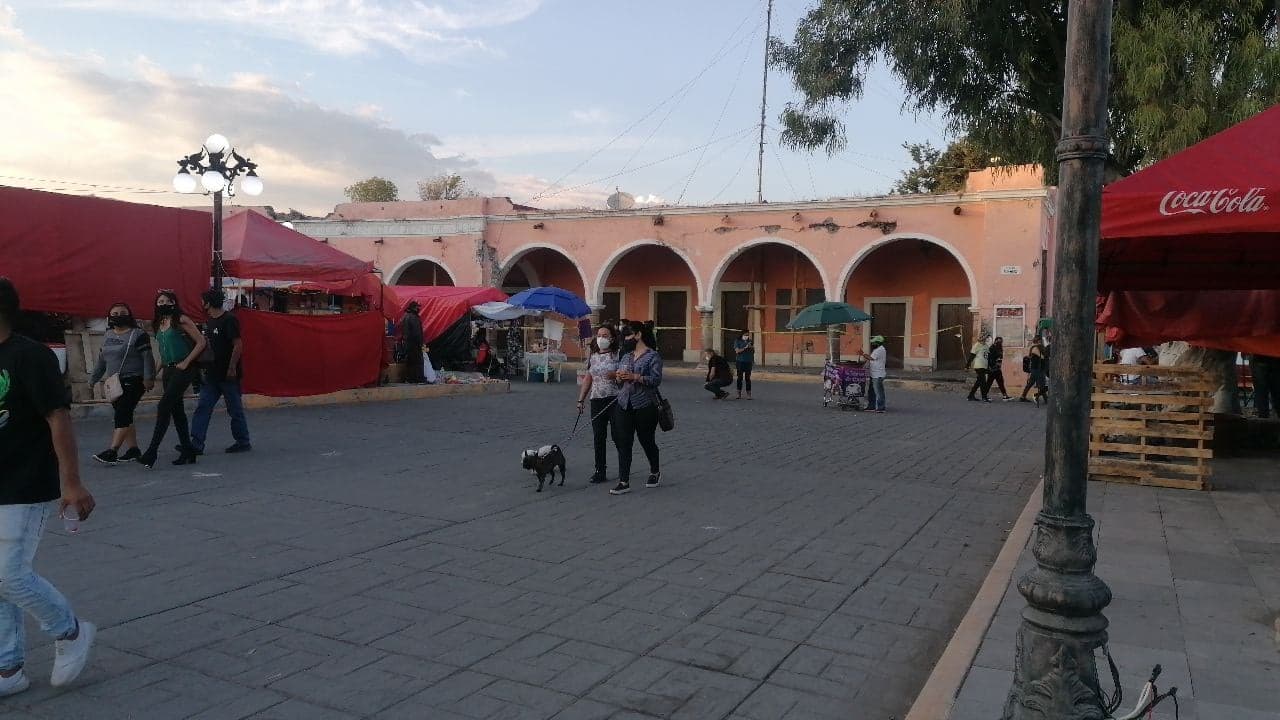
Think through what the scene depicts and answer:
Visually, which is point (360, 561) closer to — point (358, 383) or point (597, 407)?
point (597, 407)

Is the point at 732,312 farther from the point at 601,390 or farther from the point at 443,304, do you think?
the point at 601,390

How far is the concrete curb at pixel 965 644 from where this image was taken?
369cm

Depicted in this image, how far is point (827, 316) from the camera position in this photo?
19.3 m

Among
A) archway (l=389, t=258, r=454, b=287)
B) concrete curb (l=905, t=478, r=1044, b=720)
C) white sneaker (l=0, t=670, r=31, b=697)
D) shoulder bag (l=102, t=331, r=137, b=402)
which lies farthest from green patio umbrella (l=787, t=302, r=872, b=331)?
archway (l=389, t=258, r=454, b=287)

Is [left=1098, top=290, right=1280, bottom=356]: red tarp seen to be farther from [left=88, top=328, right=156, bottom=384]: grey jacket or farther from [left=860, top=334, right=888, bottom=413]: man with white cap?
[left=88, top=328, right=156, bottom=384]: grey jacket

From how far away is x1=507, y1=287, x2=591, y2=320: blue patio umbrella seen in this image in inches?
854

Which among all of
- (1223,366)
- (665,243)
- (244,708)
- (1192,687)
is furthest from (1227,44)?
(665,243)

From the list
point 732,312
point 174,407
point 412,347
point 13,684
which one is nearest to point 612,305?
point 732,312

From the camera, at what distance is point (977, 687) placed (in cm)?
386

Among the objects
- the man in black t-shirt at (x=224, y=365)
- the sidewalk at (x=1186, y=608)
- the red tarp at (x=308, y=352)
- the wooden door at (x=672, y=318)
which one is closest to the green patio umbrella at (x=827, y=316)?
the red tarp at (x=308, y=352)

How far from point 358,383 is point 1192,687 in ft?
46.5

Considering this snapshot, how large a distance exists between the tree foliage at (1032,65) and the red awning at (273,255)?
7973 mm

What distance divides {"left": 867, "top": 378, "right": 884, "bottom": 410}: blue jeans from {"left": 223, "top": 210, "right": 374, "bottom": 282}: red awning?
9.52m

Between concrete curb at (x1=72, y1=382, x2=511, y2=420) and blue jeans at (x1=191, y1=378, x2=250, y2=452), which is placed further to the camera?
concrete curb at (x1=72, y1=382, x2=511, y2=420)
